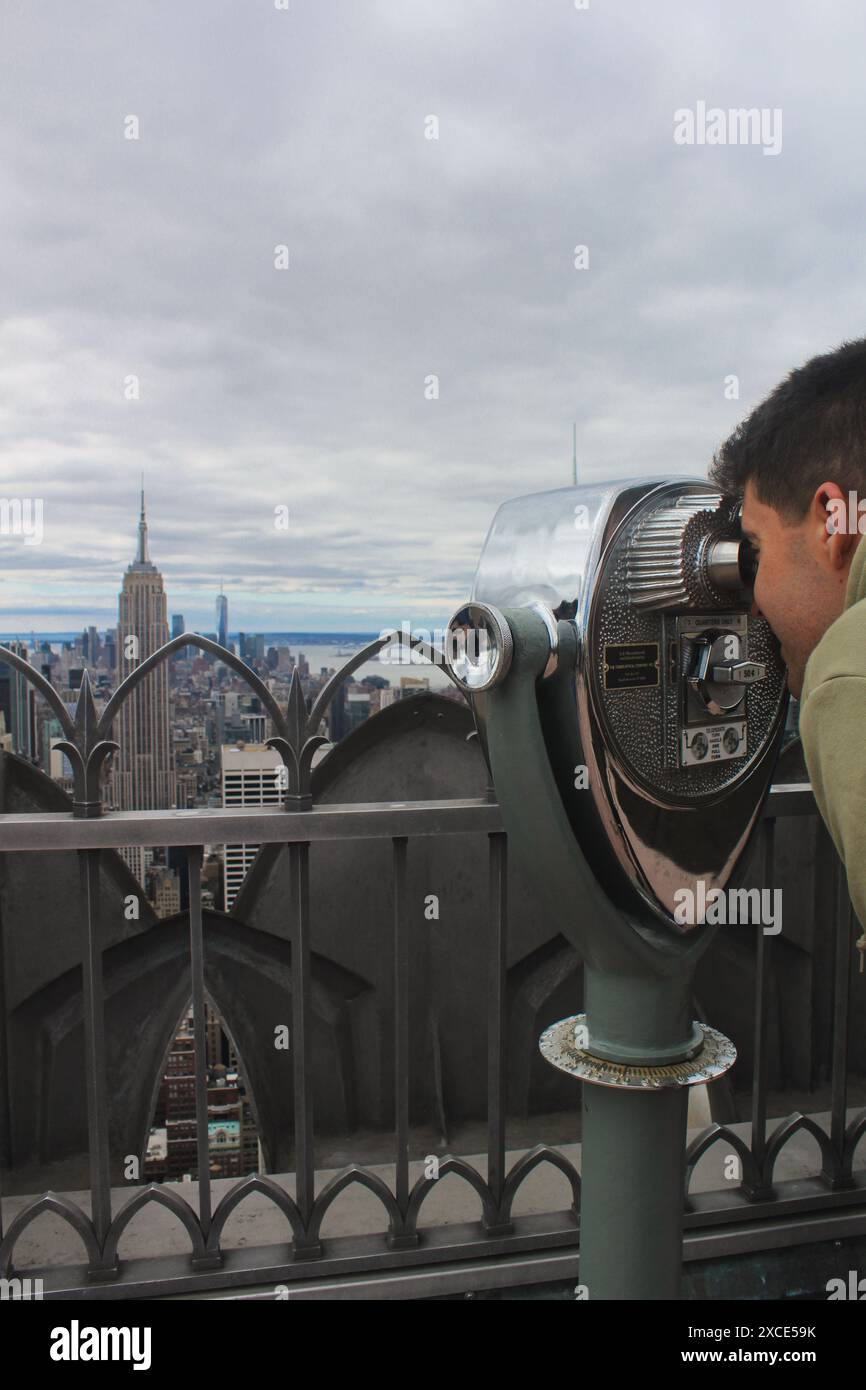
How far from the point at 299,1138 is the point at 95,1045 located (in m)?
0.41

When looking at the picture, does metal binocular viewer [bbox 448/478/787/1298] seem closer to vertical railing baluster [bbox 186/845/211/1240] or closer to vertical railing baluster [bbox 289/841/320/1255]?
vertical railing baluster [bbox 289/841/320/1255]

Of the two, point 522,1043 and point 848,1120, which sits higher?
point 522,1043

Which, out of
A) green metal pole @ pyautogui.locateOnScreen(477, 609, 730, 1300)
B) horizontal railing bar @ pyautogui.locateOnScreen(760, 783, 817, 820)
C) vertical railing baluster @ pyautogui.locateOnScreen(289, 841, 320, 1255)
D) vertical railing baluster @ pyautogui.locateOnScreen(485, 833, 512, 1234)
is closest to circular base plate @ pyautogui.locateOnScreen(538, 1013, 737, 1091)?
green metal pole @ pyautogui.locateOnScreen(477, 609, 730, 1300)

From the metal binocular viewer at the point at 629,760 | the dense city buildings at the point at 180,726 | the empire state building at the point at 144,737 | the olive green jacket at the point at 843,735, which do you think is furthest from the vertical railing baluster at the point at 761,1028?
the olive green jacket at the point at 843,735

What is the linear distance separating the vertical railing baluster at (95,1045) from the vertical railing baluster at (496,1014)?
2.33 feet

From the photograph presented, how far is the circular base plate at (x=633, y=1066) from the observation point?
1.38 metres

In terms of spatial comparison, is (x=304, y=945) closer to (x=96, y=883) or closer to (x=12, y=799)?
(x=96, y=883)

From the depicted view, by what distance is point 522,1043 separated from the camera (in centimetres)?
229

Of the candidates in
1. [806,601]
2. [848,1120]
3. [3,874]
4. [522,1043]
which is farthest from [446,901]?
[806,601]

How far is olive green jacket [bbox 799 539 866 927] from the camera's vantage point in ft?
2.46

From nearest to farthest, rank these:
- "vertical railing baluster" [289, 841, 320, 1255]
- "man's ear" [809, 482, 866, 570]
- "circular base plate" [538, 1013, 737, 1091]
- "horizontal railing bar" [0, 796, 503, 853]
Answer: "man's ear" [809, 482, 866, 570]
"circular base plate" [538, 1013, 737, 1091]
"horizontal railing bar" [0, 796, 503, 853]
"vertical railing baluster" [289, 841, 320, 1255]

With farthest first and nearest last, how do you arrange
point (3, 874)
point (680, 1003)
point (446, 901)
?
point (446, 901) → point (3, 874) → point (680, 1003)

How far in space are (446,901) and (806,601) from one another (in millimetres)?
1303

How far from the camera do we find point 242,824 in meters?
1.85
